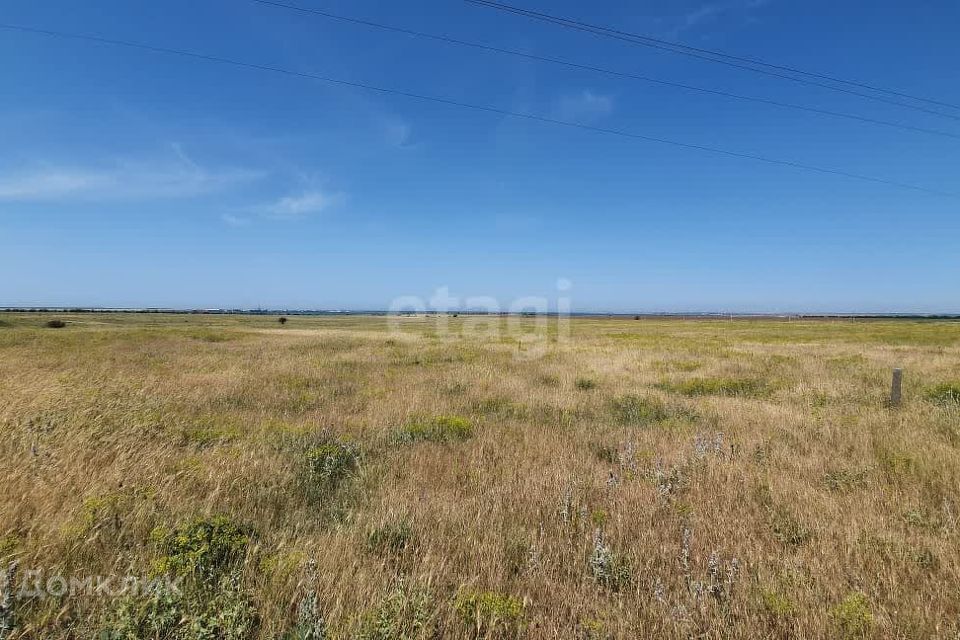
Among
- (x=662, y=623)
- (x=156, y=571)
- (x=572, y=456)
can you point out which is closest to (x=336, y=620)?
(x=156, y=571)

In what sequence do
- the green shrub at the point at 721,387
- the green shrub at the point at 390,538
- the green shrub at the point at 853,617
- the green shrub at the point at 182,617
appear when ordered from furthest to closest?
1. the green shrub at the point at 721,387
2. the green shrub at the point at 390,538
3. the green shrub at the point at 853,617
4. the green shrub at the point at 182,617

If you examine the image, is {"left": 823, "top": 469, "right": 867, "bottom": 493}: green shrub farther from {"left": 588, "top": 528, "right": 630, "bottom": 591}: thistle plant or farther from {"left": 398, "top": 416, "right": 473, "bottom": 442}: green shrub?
{"left": 398, "top": 416, "right": 473, "bottom": 442}: green shrub

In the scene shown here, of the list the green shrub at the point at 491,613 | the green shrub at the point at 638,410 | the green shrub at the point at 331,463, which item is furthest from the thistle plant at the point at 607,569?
the green shrub at the point at 638,410

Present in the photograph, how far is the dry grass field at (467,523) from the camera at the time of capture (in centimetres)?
302

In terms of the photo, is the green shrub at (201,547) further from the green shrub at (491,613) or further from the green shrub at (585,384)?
the green shrub at (585,384)

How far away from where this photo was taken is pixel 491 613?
3.10m

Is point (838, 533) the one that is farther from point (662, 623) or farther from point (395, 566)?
point (395, 566)

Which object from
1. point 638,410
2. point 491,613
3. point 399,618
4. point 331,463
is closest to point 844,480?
point 638,410

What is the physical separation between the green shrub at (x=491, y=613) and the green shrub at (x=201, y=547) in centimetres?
196

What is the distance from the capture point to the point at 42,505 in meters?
3.68

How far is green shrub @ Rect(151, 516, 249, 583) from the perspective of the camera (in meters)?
3.27

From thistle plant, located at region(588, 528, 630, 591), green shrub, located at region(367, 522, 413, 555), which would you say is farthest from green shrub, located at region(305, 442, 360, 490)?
thistle plant, located at region(588, 528, 630, 591)

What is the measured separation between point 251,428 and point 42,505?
484 cm

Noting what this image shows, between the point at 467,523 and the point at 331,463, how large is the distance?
2.83m
